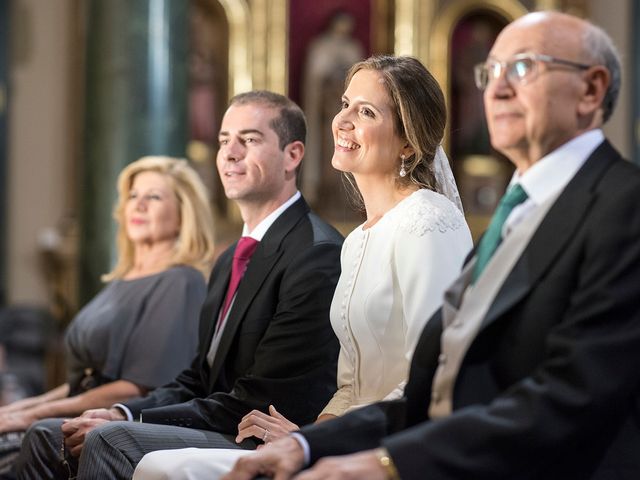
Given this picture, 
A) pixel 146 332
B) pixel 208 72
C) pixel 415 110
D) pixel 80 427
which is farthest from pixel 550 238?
pixel 208 72

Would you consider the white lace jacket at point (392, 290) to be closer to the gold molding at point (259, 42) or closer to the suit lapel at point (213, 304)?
the suit lapel at point (213, 304)

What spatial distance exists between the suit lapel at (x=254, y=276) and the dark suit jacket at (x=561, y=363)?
1.56 meters

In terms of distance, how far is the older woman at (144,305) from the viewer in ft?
16.0

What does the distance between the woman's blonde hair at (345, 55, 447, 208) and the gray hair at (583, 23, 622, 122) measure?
950 millimetres

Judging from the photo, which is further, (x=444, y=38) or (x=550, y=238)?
(x=444, y=38)

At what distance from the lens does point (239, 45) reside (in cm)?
1235

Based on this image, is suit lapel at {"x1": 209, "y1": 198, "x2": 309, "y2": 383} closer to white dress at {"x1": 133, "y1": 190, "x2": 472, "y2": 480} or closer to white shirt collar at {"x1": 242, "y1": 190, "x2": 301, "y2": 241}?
white shirt collar at {"x1": 242, "y1": 190, "x2": 301, "y2": 241}

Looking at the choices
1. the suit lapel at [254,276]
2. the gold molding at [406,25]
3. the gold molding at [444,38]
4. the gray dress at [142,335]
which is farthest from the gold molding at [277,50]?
the suit lapel at [254,276]

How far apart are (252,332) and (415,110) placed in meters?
0.95

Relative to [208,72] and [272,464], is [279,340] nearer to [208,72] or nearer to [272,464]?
[272,464]

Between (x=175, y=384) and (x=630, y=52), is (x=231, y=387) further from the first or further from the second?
(x=630, y=52)

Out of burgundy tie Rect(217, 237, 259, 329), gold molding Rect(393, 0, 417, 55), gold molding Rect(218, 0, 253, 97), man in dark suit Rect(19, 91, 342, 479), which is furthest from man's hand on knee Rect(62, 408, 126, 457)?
gold molding Rect(393, 0, 417, 55)

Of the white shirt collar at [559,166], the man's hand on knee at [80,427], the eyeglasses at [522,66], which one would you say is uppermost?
the eyeglasses at [522,66]

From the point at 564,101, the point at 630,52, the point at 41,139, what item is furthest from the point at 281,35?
the point at 564,101
